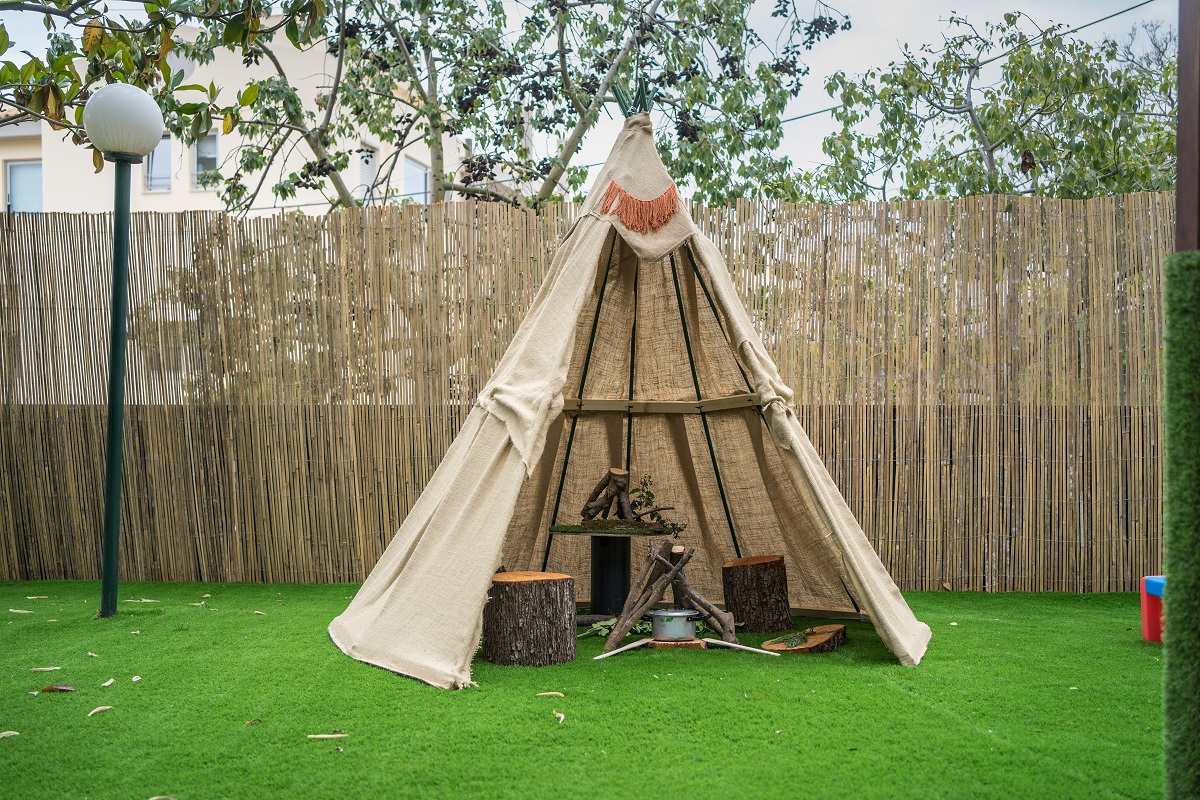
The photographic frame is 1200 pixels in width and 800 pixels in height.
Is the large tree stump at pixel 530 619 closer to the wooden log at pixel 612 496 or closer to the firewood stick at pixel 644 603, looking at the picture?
the firewood stick at pixel 644 603

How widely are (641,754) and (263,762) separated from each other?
95cm

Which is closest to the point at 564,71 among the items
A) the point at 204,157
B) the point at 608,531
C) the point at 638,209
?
the point at 638,209

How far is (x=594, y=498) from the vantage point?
4.28 m

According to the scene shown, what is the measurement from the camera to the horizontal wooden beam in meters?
4.48

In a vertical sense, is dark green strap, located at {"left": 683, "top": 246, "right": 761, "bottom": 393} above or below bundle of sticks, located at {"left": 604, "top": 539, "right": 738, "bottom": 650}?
above

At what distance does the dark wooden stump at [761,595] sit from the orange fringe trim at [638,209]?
5.04 feet

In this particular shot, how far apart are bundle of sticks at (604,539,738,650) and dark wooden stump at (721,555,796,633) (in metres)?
0.25

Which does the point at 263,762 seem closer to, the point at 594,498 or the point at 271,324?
Answer: the point at 594,498

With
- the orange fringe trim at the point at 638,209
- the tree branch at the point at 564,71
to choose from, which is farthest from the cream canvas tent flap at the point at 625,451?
the tree branch at the point at 564,71

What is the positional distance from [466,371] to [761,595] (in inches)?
79.1

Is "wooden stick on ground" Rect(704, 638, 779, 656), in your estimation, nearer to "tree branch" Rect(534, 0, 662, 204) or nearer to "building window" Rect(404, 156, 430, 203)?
"tree branch" Rect(534, 0, 662, 204)

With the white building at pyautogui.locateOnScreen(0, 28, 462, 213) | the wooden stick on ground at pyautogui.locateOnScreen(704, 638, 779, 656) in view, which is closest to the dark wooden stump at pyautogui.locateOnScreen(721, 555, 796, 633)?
the wooden stick on ground at pyautogui.locateOnScreen(704, 638, 779, 656)

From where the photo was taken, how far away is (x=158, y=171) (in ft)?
38.5

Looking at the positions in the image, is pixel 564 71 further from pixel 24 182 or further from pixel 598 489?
pixel 24 182
